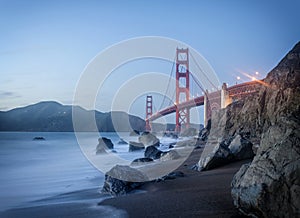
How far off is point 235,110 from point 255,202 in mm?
15946

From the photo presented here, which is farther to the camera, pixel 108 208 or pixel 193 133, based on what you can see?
pixel 193 133

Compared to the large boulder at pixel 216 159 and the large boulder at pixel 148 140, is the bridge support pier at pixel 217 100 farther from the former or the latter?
the large boulder at pixel 216 159

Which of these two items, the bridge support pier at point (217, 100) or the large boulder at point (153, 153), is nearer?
the large boulder at point (153, 153)

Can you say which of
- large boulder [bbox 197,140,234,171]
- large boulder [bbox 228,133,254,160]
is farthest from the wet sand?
large boulder [bbox 228,133,254,160]

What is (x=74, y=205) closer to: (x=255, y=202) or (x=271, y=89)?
(x=255, y=202)

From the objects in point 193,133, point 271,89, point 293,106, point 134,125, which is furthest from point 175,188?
point 134,125

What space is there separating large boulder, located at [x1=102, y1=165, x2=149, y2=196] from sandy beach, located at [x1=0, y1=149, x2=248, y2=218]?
0.16 meters

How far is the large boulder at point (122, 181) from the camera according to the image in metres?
5.04

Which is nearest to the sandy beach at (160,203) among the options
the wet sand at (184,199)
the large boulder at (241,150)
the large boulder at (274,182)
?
the wet sand at (184,199)

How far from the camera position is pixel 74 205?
4562mm

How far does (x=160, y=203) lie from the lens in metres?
3.90

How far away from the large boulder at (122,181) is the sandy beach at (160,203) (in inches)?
6.3

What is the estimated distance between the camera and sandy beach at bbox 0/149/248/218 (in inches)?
138

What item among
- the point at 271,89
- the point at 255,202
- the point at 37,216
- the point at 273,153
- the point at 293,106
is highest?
the point at 271,89
